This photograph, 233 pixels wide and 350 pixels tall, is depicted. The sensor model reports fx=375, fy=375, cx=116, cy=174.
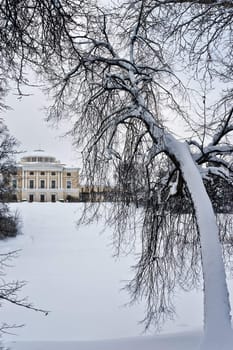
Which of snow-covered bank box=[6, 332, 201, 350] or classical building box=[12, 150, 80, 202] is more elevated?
classical building box=[12, 150, 80, 202]

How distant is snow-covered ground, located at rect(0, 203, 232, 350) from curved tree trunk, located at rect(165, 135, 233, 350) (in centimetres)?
134

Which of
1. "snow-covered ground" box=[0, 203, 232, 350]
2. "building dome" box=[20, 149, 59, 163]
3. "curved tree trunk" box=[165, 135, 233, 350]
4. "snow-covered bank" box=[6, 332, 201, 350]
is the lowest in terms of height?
"snow-covered ground" box=[0, 203, 232, 350]

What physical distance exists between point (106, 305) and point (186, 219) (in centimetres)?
374

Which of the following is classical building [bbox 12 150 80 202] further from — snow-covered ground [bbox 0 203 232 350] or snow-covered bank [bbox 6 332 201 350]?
snow-covered bank [bbox 6 332 201 350]

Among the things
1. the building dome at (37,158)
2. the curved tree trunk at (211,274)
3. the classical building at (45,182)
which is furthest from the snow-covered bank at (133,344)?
the building dome at (37,158)

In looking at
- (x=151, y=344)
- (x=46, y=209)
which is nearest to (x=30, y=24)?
(x=151, y=344)

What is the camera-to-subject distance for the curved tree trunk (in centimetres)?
337

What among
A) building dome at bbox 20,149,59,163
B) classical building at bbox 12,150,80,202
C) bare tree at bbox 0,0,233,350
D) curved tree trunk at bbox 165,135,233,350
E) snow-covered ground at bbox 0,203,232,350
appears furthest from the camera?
building dome at bbox 20,149,59,163

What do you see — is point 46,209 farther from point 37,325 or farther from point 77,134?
point 77,134

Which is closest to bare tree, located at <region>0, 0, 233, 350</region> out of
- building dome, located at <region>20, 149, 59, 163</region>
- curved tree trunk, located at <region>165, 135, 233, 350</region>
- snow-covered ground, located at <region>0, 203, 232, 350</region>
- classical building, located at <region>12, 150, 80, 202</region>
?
curved tree trunk, located at <region>165, 135, 233, 350</region>

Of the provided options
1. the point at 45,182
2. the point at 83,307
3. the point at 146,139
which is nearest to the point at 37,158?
the point at 45,182

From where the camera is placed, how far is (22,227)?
64.7 feet

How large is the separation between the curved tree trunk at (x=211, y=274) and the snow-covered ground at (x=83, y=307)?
134 centimetres

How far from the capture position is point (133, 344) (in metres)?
5.03
